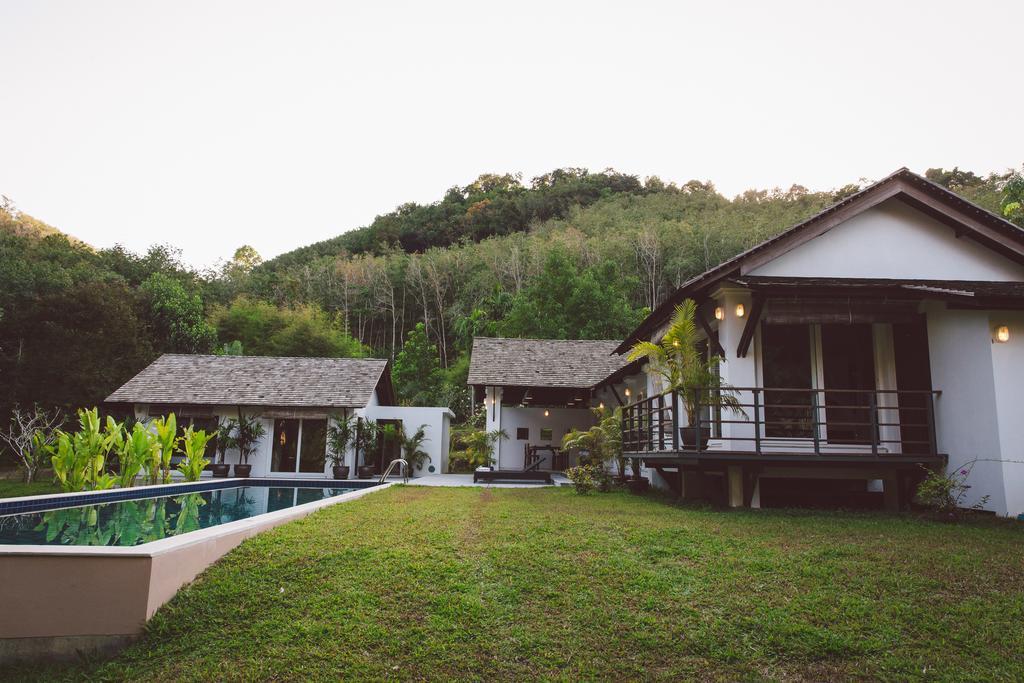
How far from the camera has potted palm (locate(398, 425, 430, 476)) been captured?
1942 centimetres

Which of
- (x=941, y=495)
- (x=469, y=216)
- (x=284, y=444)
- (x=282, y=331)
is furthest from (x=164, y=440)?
(x=469, y=216)

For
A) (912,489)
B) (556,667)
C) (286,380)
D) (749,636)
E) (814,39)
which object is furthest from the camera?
(286,380)

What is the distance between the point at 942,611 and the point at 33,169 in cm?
2366

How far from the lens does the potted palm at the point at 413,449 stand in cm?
1942

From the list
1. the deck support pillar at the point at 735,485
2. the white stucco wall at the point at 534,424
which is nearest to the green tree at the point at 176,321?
the white stucco wall at the point at 534,424

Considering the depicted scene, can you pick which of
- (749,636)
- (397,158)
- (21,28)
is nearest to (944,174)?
(397,158)

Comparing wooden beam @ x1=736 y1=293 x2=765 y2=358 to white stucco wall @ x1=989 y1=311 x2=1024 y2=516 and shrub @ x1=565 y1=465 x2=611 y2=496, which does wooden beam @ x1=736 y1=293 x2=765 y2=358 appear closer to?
white stucco wall @ x1=989 y1=311 x2=1024 y2=516

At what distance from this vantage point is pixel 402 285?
1510 inches

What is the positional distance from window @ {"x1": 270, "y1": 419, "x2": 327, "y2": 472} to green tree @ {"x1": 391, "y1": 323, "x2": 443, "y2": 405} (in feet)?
42.0

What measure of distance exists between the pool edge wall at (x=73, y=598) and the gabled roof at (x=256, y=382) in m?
13.9

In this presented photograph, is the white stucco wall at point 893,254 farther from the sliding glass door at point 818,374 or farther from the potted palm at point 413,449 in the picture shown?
the potted palm at point 413,449

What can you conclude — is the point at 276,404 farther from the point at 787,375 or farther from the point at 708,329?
the point at 787,375

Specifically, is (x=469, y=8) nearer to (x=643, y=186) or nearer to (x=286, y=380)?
(x=286, y=380)

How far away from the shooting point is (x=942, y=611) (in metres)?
4.10
